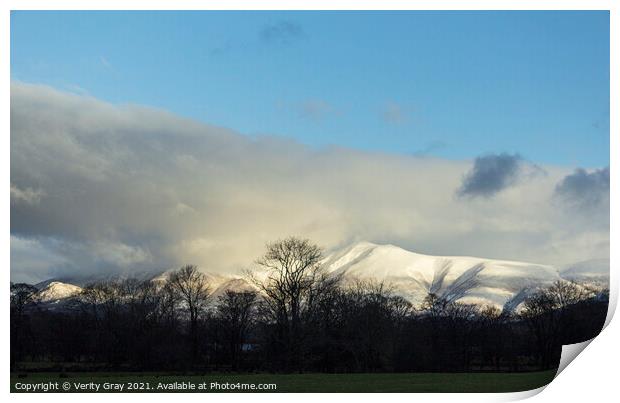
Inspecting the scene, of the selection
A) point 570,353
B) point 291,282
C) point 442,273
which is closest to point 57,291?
point 291,282

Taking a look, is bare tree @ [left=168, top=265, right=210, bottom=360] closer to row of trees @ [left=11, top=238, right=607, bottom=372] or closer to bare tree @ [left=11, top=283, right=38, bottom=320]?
row of trees @ [left=11, top=238, right=607, bottom=372]

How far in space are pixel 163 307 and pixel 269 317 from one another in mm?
4120

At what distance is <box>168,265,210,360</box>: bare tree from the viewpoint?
23.6 metres

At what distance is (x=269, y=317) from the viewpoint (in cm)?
2711

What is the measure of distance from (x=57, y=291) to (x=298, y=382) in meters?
7.82

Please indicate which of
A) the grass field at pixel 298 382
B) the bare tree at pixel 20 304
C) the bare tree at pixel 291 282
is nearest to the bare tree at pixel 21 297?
the bare tree at pixel 20 304

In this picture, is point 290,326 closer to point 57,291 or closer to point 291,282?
point 291,282

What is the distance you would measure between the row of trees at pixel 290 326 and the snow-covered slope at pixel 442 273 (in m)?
0.49

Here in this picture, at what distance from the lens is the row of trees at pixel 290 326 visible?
2091 centimetres

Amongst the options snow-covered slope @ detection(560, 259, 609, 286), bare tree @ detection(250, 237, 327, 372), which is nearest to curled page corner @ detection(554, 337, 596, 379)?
snow-covered slope @ detection(560, 259, 609, 286)

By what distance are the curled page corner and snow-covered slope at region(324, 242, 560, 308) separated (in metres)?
4.39

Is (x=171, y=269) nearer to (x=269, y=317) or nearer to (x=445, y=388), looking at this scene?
(x=269, y=317)
